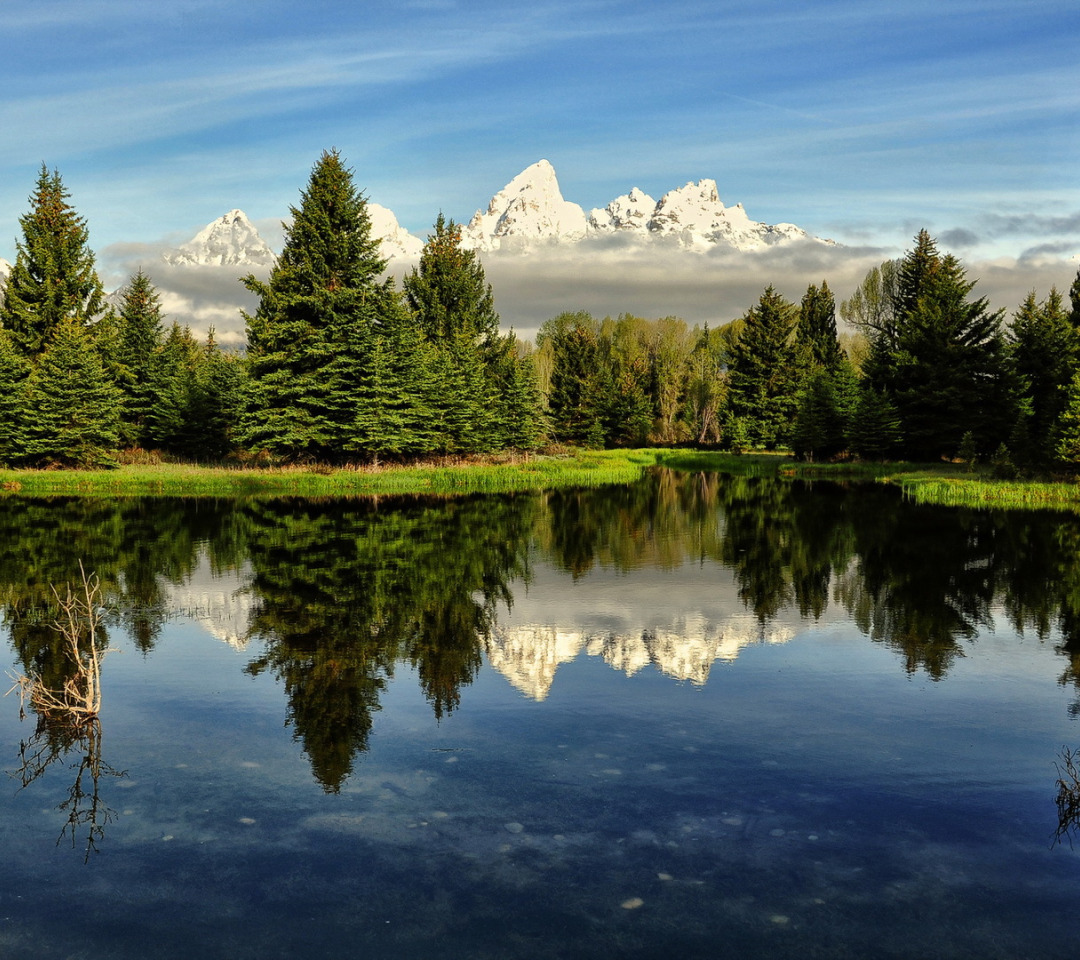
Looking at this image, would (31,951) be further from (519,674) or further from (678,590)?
(678,590)

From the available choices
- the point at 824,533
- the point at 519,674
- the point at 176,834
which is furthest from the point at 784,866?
the point at 824,533

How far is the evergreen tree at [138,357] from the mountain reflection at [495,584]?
25.6 meters

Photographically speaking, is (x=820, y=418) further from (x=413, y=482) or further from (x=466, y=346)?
(x=413, y=482)

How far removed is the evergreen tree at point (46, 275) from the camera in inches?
2151

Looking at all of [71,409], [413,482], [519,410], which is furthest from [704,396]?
[71,409]

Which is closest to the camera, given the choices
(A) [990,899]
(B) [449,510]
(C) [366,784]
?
(A) [990,899]

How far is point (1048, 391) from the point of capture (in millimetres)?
58562

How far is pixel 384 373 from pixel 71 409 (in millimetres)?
16745

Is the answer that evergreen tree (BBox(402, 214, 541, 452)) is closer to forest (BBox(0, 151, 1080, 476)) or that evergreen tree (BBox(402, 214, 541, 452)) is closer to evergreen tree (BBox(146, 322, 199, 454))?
forest (BBox(0, 151, 1080, 476))

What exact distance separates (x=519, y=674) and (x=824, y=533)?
18958 mm

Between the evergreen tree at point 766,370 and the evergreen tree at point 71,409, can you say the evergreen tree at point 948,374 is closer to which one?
the evergreen tree at point 766,370

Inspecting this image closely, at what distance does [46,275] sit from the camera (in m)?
55.2

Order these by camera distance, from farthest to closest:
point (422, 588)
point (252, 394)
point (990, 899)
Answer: point (252, 394)
point (422, 588)
point (990, 899)

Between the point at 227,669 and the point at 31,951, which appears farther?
the point at 227,669
